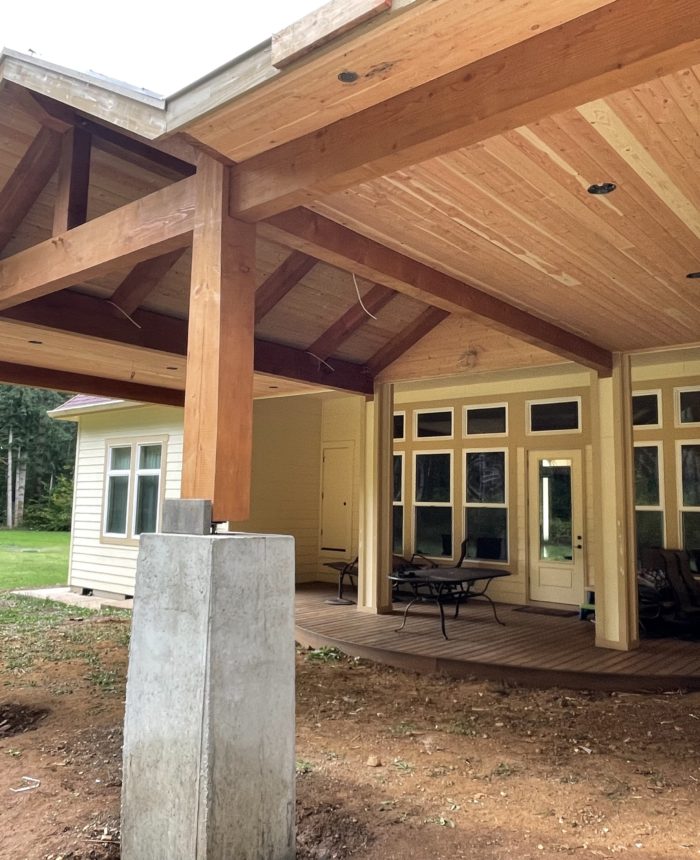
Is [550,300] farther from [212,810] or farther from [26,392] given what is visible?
[26,392]

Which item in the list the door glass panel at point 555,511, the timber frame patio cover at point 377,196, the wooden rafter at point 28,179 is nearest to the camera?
the timber frame patio cover at point 377,196

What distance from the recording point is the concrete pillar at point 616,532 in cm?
581

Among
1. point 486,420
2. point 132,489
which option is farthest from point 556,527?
point 132,489

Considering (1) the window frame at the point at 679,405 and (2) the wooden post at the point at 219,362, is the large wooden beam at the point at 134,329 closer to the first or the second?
(2) the wooden post at the point at 219,362

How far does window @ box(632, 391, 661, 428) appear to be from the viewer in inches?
298

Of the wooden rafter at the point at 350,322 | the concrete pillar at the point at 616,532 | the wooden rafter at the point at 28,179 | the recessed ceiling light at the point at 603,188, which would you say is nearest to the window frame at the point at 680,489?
the concrete pillar at the point at 616,532

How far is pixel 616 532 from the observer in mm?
5879

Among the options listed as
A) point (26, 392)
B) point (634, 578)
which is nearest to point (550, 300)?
point (634, 578)

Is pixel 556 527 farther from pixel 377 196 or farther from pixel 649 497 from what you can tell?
pixel 377 196

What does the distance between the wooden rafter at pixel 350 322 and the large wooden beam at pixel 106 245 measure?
10.3ft

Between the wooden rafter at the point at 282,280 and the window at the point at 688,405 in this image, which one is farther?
the window at the point at 688,405

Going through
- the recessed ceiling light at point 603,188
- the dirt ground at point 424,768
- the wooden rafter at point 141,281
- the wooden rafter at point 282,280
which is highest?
the wooden rafter at point 282,280

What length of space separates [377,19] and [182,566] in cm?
191

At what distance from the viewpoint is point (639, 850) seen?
2.63m
